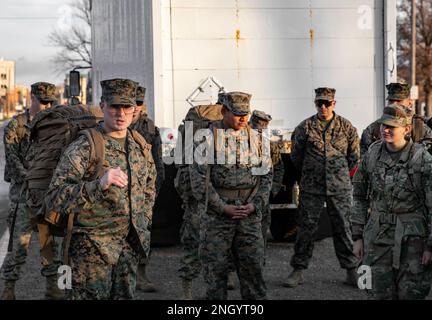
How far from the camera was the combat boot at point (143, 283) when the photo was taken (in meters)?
7.52

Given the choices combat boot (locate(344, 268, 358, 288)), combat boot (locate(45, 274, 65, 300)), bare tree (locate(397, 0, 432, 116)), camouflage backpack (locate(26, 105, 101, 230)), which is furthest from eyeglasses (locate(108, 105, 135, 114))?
bare tree (locate(397, 0, 432, 116))

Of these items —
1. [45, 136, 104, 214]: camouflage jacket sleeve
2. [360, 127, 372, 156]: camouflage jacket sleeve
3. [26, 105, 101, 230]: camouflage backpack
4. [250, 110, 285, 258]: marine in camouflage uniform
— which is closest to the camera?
[45, 136, 104, 214]: camouflage jacket sleeve

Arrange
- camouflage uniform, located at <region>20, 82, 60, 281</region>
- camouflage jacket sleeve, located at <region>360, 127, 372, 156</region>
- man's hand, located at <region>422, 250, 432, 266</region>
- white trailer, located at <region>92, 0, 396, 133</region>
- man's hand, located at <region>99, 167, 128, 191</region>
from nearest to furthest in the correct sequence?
man's hand, located at <region>99, 167, 128, 191</region>
man's hand, located at <region>422, 250, 432, 266</region>
camouflage uniform, located at <region>20, 82, 60, 281</region>
camouflage jacket sleeve, located at <region>360, 127, 372, 156</region>
white trailer, located at <region>92, 0, 396, 133</region>

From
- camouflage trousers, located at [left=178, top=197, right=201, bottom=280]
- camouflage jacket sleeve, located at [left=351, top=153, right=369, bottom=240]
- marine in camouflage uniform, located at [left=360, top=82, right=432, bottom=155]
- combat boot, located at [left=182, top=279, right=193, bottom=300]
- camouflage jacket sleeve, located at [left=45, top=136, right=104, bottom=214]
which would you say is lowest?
combat boot, located at [left=182, top=279, right=193, bottom=300]

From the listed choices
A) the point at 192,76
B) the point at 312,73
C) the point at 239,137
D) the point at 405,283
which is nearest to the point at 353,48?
the point at 312,73

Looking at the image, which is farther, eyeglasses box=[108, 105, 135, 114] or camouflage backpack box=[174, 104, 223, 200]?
camouflage backpack box=[174, 104, 223, 200]

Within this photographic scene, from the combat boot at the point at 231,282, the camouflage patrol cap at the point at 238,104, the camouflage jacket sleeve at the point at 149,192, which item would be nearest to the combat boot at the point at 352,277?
the combat boot at the point at 231,282

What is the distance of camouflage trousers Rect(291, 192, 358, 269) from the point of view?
7648 mm

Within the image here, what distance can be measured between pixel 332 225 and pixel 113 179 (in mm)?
3939

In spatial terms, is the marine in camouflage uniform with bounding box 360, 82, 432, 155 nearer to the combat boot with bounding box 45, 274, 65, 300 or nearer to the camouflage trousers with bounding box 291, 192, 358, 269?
the camouflage trousers with bounding box 291, 192, 358, 269

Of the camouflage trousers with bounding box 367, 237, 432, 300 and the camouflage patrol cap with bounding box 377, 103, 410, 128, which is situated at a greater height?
the camouflage patrol cap with bounding box 377, 103, 410, 128

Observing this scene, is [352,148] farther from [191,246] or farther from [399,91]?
[191,246]

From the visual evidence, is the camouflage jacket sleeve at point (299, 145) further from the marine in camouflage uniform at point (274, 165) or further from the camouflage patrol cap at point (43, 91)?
the camouflage patrol cap at point (43, 91)

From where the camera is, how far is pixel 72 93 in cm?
1192
